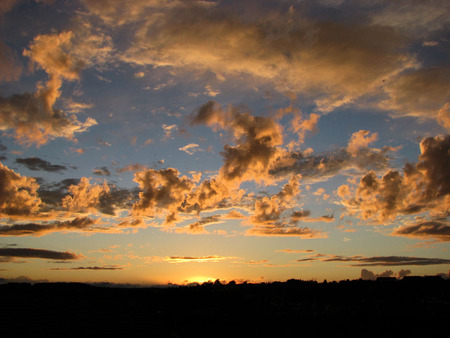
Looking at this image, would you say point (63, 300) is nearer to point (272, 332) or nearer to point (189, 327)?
point (189, 327)

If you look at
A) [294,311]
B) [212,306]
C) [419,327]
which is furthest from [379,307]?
[212,306]

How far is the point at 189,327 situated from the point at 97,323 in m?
11.5

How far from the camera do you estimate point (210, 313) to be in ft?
150

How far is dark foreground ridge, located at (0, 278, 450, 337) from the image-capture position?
3959cm

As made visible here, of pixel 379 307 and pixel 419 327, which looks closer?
pixel 419 327

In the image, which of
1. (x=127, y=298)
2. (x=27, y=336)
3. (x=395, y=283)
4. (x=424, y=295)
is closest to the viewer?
(x=27, y=336)

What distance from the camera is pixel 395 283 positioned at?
71.5m

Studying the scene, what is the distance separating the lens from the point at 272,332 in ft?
132

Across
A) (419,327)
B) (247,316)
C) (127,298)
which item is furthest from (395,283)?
(127,298)

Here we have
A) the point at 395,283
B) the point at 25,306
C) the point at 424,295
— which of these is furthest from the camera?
the point at 395,283

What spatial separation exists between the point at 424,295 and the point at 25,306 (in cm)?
6604

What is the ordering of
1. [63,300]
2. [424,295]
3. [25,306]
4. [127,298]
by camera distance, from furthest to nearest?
[424,295] → [127,298] → [63,300] → [25,306]

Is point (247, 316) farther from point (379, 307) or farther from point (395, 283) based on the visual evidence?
point (395, 283)

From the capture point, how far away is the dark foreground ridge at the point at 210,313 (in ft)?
130
